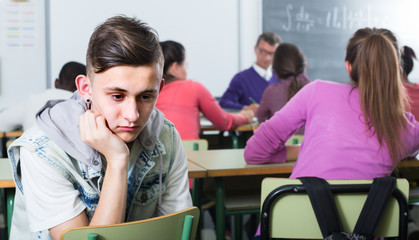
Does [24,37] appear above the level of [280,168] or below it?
above

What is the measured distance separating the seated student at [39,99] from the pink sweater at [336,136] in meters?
1.60

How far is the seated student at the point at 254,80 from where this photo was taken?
16.8ft

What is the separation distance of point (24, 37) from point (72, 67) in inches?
79.2

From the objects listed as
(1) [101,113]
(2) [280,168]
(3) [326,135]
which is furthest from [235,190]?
(1) [101,113]

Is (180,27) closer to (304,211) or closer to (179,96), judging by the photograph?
(179,96)

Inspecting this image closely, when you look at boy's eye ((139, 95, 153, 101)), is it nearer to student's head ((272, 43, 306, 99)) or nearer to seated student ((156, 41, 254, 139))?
seated student ((156, 41, 254, 139))

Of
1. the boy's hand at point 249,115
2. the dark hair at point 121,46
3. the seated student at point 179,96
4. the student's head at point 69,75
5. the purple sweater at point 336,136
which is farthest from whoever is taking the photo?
the boy's hand at point 249,115

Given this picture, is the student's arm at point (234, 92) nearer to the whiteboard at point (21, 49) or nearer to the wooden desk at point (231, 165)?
the whiteboard at point (21, 49)

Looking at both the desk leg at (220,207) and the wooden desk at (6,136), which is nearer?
the desk leg at (220,207)

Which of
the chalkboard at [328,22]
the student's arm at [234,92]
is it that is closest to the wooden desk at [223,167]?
the student's arm at [234,92]

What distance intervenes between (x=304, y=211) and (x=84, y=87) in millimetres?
754

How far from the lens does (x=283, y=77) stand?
354cm

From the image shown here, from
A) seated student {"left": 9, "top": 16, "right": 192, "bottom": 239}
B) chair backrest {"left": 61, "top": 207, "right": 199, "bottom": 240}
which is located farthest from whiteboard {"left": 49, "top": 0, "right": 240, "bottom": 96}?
chair backrest {"left": 61, "top": 207, "right": 199, "bottom": 240}

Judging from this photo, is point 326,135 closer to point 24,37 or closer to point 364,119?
point 364,119
